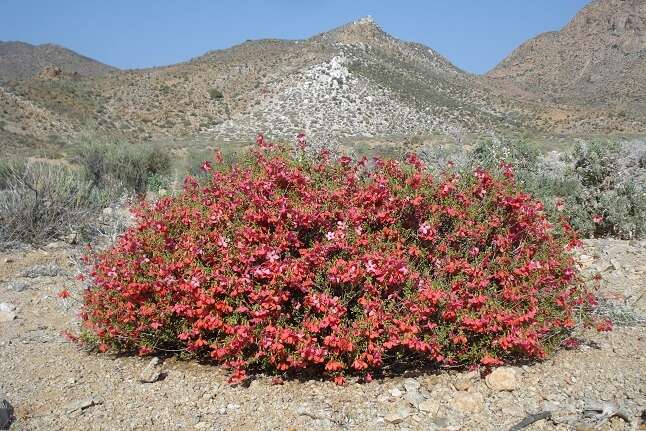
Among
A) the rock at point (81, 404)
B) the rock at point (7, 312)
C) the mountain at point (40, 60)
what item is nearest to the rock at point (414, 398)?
the rock at point (81, 404)

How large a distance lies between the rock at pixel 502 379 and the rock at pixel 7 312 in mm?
4367

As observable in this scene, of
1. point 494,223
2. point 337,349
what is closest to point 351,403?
point 337,349

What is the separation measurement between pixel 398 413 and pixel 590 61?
273 ft

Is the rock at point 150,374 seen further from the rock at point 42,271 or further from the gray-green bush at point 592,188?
the gray-green bush at point 592,188

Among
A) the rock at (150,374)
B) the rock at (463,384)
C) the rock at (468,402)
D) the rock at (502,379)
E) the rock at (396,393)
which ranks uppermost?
the rock at (502,379)

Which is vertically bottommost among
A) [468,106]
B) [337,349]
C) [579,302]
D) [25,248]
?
[25,248]

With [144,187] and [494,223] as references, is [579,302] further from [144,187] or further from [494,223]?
[144,187]

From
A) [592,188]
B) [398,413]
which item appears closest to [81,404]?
[398,413]

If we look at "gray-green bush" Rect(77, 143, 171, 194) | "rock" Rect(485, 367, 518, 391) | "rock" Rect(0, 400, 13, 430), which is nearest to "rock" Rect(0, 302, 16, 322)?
"rock" Rect(0, 400, 13, 430)

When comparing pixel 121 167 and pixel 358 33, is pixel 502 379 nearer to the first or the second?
pixel 121 167

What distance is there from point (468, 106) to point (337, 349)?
1939 inches

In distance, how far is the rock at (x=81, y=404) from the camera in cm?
388

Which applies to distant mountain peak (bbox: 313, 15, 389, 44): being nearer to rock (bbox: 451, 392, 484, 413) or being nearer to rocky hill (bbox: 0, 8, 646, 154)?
rocky hill (bbox: 0, 8, 646, 154)

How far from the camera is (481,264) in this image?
4.17m
